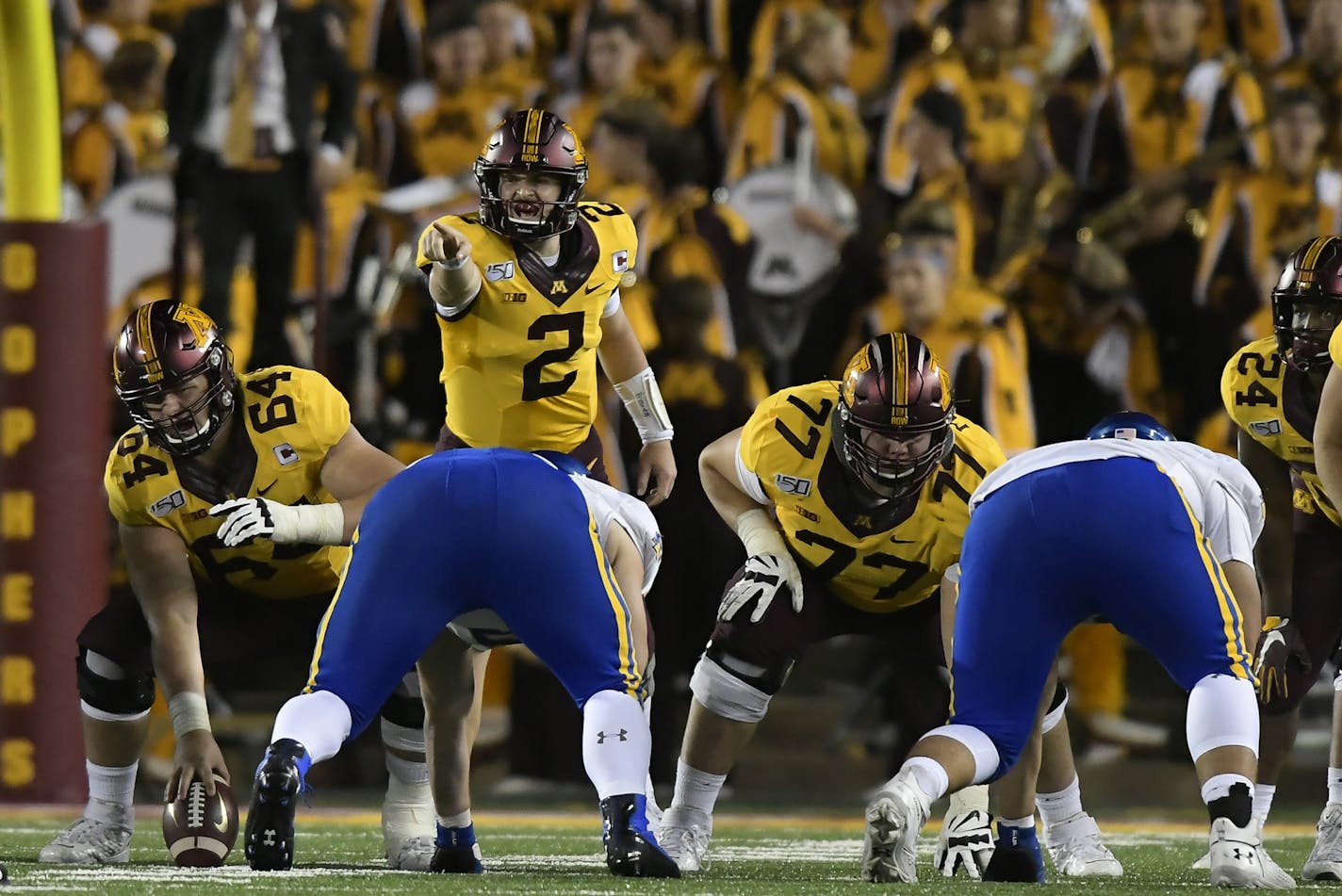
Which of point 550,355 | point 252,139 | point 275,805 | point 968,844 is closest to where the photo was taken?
point 275,805

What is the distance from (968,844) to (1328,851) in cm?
89

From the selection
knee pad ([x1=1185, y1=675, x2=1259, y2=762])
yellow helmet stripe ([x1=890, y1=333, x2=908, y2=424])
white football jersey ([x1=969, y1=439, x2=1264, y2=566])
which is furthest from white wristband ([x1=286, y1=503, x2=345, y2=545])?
knee pad ([x1=1185, y1=675, x2=1259, y2=762])

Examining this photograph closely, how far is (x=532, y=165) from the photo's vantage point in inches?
231

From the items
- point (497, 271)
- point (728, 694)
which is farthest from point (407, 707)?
point (497, 271)

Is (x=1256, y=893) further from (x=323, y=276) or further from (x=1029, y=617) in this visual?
(x=323, y=276)

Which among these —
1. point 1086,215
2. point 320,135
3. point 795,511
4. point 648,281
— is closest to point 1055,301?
point 1086,215

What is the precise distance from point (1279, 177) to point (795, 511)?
393cm

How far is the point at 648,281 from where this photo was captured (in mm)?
8516

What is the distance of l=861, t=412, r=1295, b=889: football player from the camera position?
434cm

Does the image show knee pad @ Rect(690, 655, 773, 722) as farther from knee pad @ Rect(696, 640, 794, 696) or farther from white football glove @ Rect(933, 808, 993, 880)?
white football glove @ Rect(933, 808, 993, 880)

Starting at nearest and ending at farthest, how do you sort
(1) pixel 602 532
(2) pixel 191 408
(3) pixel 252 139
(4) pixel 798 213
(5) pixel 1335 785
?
(1) pixel 602 532 → (2) pixel 191 408 → (5) pixel 1335 785 → (3) pixel 252 139 → (4) pixel 798 213

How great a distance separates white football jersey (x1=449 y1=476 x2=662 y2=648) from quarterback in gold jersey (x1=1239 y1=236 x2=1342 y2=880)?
169 cm

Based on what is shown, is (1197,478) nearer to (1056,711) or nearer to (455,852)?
(1056,711)

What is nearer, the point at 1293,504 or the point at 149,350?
the point at 149,350
